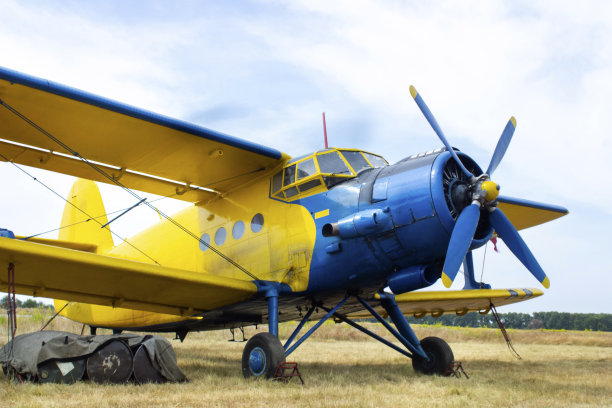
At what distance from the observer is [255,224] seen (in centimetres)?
852

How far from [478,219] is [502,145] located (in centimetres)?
203

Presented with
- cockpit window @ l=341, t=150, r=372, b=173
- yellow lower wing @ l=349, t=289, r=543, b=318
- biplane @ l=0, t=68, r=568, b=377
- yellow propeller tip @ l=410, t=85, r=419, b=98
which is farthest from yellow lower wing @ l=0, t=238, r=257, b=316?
yellow lower wing @ l=349, t=289, r=543, b=318

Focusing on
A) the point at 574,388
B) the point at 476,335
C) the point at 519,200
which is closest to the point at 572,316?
the point at 476,335

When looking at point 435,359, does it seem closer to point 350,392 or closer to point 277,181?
point 350,392

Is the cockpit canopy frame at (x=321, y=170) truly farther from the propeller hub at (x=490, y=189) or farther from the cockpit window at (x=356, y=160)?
the propeller hub at (x=490, y=189)

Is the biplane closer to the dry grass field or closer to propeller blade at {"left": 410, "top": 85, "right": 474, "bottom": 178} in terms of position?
propeller blade at {"left": 410, "top": 85, "right": 474, "bottom": 178}

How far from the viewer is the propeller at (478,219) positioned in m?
6.20

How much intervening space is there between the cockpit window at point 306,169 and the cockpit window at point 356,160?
53 cm

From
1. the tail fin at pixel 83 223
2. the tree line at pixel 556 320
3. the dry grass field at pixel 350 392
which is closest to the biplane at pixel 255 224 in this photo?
the dry grass field at pixel 350 392

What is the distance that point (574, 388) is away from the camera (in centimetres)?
632

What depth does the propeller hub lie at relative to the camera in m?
6.52

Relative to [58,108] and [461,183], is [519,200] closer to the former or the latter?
[461,183]

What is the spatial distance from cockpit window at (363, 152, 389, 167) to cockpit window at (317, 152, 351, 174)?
50cm

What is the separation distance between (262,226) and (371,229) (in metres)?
2.27
